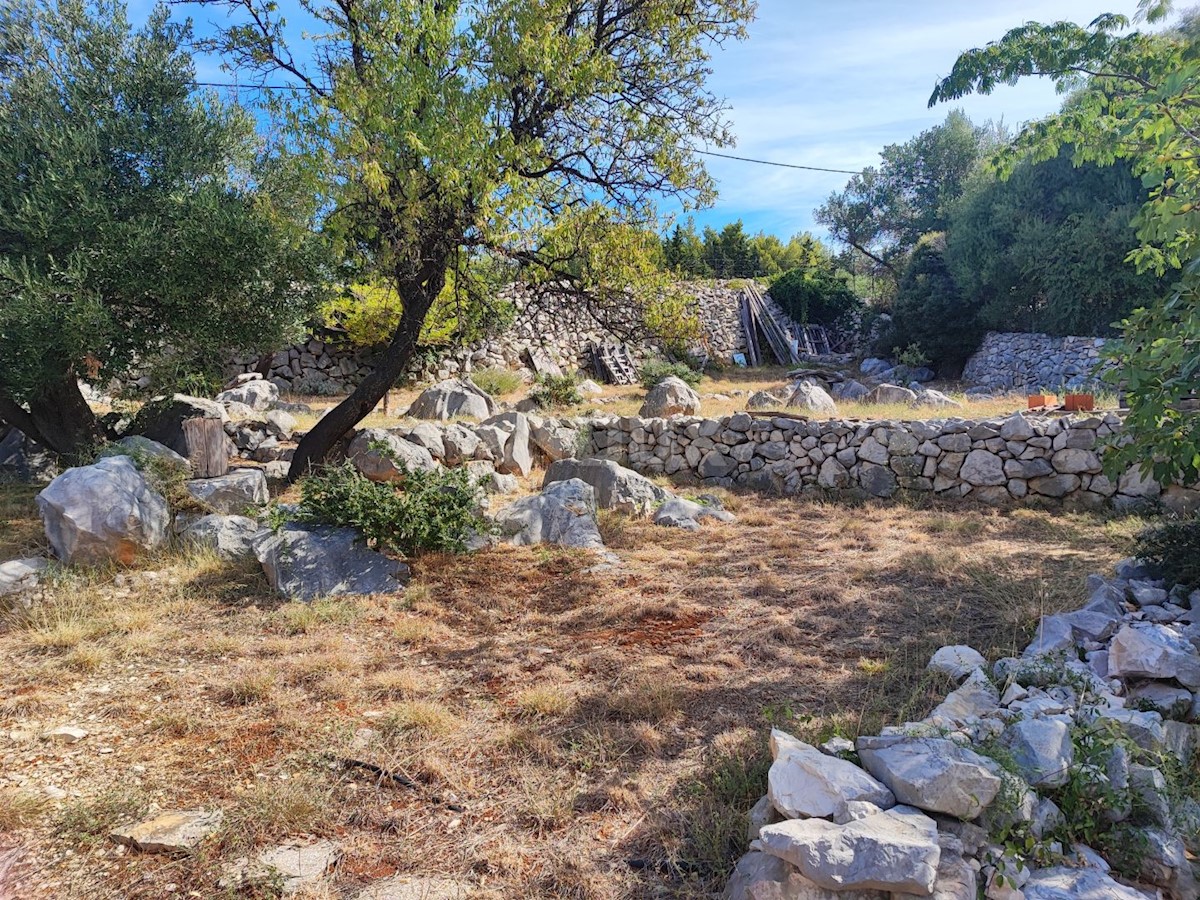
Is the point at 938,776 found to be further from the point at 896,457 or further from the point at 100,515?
the point at 896,457

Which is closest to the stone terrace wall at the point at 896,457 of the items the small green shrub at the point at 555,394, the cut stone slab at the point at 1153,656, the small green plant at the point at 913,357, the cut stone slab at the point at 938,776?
the small green shrub at the point at 555,394

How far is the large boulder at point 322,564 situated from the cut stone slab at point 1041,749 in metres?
4.24

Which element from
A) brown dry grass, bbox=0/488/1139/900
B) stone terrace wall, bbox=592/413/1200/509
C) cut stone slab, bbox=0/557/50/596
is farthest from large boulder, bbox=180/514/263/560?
stone terrace wall, bbox=592/413/1200/509

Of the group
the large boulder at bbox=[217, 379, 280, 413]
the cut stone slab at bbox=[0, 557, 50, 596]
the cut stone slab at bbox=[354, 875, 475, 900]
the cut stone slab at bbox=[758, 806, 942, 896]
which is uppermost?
the large boulder at bbox=[217, 379, 280, 413]

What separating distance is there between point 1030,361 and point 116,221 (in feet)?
66.0

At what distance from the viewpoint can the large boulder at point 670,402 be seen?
41.1 ft

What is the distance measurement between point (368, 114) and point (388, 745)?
17.7ft

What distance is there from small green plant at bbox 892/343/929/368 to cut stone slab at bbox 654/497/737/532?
15537mm

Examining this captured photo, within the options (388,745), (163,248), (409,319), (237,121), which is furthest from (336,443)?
(388,745)

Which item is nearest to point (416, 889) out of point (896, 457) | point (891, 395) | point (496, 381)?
point (896, 457)

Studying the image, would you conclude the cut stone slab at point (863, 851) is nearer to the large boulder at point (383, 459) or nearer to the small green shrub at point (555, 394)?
the large boulder at point (383, 459)

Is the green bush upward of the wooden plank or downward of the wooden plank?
downward

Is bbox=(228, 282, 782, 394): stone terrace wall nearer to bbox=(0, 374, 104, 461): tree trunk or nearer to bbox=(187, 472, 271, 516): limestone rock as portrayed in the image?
bbox=(0, 374, 104, 461): tree trunk

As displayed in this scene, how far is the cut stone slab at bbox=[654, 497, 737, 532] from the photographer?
7.43m
